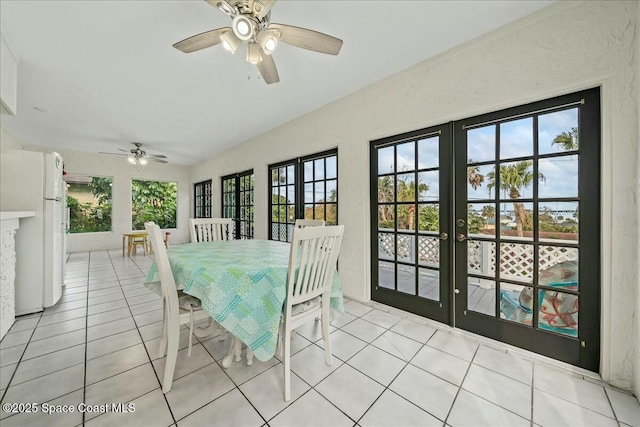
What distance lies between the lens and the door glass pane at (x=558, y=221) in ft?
5.51

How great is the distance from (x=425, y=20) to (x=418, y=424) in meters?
2.65

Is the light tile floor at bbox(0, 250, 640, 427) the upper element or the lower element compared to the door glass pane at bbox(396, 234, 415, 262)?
lower

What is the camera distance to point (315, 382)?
154 cm

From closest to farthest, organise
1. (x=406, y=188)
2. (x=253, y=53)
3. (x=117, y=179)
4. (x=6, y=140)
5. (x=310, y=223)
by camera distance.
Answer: (x=253, y=53) → (x=406, y=188) → (x=310, y=223) → (x=6, y=140) → (x=117, y=179)

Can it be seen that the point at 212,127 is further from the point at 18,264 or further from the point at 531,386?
the point at 531,386

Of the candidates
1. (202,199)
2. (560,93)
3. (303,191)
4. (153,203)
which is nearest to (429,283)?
(560,93)

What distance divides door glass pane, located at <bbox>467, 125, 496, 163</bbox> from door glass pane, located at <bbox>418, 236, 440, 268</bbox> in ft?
2.62

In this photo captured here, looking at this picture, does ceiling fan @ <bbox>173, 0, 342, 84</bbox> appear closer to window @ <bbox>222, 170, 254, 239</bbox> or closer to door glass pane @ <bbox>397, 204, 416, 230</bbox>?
door glass pane @ <bbox>397, 204, 416, 230</bbox>

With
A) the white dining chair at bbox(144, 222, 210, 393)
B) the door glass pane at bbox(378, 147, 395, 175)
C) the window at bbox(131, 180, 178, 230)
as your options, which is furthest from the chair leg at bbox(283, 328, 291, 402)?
the window at bbox(131, 180, 178, 230)

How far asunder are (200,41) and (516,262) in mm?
2861

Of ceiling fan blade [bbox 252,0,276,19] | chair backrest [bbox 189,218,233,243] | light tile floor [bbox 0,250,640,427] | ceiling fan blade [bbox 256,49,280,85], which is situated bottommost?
light tile floor [bbox 0,250,640,427]

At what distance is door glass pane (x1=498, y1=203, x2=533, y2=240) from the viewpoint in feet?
6.05

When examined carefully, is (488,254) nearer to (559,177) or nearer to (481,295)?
(481,295)

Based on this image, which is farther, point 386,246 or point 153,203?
point 153,203
